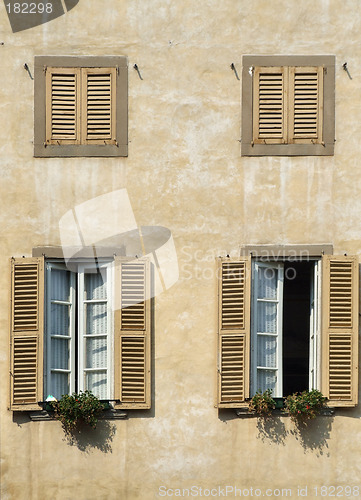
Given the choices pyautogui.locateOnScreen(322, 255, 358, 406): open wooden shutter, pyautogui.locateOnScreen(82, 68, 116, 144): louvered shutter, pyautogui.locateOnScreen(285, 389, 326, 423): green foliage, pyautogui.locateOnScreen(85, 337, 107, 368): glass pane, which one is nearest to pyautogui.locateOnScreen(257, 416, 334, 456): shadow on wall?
pyautogui.locateOnScreen(285, 389, 326, 423): green foliage

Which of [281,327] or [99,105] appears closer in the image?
[99,105]

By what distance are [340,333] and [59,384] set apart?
3525mm

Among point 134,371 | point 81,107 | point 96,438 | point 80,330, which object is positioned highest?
point 81,107

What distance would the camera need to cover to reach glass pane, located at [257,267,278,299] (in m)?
16.2

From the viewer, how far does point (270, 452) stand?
52.5 ft

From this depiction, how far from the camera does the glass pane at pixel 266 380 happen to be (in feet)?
53.1

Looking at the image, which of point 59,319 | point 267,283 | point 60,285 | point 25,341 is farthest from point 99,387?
point 267,283

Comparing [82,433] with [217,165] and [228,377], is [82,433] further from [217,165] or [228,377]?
[217,165]

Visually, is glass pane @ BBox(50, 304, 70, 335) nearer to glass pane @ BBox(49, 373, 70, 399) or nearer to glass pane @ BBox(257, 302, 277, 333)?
glass pane @ BBox(49, 373, 70, 399)

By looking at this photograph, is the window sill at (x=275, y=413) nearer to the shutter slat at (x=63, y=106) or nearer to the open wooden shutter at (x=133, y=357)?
the open wooden shutter at (x=133, y=357)

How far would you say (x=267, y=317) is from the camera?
53.3 feet

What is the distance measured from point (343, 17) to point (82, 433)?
6.08 metres

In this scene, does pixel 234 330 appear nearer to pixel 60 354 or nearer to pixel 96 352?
pixel 96 352

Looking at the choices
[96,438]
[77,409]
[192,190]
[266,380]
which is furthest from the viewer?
[266,380]
